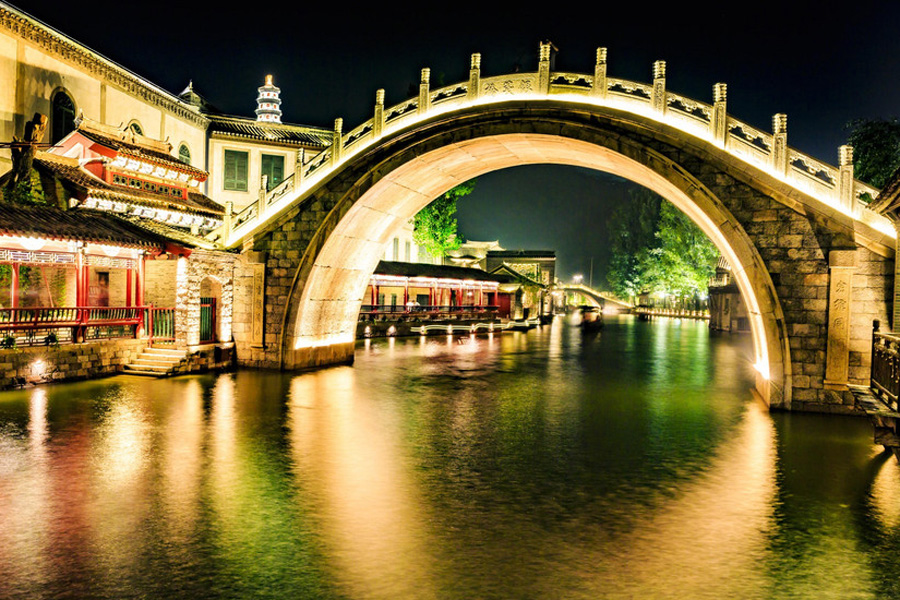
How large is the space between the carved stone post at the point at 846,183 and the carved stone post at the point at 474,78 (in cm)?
908

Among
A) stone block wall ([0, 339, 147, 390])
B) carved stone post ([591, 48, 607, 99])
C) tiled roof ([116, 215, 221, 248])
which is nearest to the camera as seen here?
stone block wall ([0, 339, 147, 390])

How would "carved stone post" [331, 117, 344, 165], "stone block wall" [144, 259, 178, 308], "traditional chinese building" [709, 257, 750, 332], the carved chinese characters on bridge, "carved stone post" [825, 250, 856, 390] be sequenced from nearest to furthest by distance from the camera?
"carved stone post" [825, 250, 856, 390], the carved chinese characters on bridge, "carved stone post" [331, 117, 344, 165], "stone block wall" [144, 259, 178, 308], "traditional chinese building" [709, 257, 750, 332]

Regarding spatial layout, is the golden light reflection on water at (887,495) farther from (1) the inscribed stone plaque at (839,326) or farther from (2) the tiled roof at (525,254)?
(2) the tiled roof at (525,254)

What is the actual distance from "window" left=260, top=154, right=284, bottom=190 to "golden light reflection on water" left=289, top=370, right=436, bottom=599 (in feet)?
73.4

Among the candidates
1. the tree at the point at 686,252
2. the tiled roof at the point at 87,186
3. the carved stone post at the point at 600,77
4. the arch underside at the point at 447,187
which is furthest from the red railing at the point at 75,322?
the tree at the point at 686,252

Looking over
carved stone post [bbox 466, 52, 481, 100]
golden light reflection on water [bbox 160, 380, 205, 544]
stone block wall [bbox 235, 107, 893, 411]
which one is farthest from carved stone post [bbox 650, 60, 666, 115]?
golden light reflection on water [bbox 160, 380, 205, 544]

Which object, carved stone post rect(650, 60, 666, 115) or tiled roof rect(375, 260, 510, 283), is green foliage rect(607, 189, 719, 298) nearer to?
tiled roof rect(375, 260, 510, 283)

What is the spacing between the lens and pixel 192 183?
2769 cm

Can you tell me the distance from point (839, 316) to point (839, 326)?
0.71ft

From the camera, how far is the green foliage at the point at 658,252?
5662 centimetres

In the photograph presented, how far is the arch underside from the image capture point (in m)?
14.6

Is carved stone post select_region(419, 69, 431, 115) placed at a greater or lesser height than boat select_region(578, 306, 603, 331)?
greater

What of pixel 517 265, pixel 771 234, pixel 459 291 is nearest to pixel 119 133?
pixel 771 234

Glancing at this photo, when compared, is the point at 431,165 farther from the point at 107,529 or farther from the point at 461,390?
the point at 107,529
